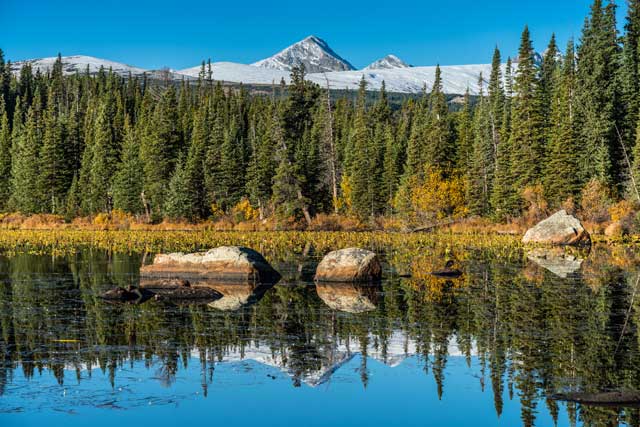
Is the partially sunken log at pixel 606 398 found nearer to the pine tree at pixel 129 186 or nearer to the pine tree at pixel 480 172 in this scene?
the pine tree at pixel 480 172

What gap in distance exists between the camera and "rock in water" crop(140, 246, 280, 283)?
23.7m

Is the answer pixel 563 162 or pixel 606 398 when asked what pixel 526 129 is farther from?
pixel 606 398

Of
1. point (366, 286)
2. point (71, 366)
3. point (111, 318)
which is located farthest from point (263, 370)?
point (366, 286)

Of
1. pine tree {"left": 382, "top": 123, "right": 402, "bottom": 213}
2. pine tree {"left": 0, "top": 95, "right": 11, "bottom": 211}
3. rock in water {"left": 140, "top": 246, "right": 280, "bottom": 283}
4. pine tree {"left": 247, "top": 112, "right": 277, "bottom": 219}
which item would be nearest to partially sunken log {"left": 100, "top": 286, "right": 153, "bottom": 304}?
rock in water {"left": 140, "top": 246, "right": 280, "bottom": 283}

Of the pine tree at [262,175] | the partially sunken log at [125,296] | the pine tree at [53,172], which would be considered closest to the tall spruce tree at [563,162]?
the pine tree at [262,175]

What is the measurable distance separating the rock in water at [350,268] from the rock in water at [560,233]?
2229 cm

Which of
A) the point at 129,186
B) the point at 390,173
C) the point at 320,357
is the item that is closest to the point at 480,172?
the point at 390,173

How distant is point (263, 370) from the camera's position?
12.1 meters

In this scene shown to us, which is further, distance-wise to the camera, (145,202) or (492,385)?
(145,202)

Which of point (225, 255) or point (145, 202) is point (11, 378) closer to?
point (225, 255)

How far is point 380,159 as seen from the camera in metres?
75.9

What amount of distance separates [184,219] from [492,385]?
5476 cm

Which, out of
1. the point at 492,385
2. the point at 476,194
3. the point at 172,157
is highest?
the point at 172,157

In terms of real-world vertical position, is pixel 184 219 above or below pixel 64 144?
below
